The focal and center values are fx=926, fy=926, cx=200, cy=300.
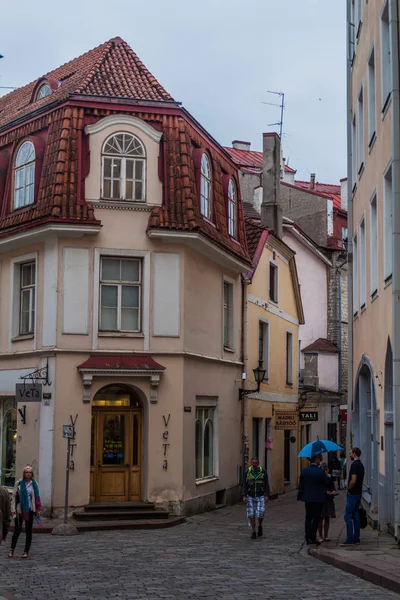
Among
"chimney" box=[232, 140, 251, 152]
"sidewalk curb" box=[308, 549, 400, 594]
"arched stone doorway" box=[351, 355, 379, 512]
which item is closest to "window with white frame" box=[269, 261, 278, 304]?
"arched stone doorway" box=[351, 355, 379, 512]

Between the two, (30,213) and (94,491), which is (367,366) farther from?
(30,213)

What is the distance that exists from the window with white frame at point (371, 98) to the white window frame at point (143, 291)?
5877 millimetres

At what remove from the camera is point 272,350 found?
3066cm

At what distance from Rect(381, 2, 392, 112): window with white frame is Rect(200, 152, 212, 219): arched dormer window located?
653 centimetres

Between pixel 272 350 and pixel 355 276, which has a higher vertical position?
pixel 355 276

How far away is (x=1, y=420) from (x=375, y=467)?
9.56 m

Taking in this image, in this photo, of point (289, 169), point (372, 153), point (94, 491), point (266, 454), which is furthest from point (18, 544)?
point (289, 169)

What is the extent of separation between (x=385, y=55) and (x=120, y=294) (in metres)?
8.11

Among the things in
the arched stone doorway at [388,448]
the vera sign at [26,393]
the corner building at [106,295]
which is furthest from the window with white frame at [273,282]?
the arched stone doorway at [388,448]

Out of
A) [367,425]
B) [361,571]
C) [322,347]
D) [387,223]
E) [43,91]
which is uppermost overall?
[43,91]

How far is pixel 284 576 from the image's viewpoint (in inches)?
516

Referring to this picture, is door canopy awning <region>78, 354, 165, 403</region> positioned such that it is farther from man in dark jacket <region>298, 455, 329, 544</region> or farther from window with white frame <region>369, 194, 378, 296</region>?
man in dark jacket <region>298, 455, 329, 544</region>

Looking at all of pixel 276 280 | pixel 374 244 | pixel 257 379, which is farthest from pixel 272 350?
pixel 374 244

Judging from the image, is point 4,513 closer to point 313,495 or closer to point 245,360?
point 313,495
